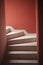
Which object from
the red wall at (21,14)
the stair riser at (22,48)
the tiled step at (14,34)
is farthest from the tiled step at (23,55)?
the red wall at (21,14)

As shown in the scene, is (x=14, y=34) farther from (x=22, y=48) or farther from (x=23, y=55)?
(x=23, y=55)

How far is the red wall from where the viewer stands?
229 inches

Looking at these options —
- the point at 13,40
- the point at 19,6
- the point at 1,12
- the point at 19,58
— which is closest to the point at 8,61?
the point at 19,58

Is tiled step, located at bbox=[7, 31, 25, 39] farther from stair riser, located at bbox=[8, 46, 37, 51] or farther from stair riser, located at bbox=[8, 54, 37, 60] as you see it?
stair riser, located at bbox=[8, 54, 37, 60]

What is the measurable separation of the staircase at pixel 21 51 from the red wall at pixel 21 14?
109cm

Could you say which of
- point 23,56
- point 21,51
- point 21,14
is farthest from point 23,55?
point 21,14

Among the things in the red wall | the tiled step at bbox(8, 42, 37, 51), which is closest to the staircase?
the tiled step at bbox(8, 42, 37, 51)

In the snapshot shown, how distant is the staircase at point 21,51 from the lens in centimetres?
405

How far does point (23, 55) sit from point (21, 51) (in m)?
0.22

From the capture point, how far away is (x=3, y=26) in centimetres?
422

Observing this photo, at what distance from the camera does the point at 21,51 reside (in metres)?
4.41

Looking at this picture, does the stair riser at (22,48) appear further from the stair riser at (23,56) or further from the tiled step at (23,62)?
the tiled step at (23,62)

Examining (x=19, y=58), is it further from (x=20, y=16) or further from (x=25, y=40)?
(x=20, y=16)

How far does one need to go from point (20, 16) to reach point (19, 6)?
396 mm
